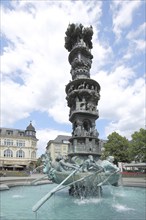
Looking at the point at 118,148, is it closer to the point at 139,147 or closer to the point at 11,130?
the point at 139,147

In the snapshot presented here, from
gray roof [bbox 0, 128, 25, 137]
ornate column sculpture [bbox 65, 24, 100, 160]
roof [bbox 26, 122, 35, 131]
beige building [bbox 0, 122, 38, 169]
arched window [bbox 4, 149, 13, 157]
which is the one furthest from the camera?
roof [bbox 26, 122, 35, 131]

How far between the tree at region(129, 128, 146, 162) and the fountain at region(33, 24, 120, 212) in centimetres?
2719

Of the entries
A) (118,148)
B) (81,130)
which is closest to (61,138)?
(118,148)

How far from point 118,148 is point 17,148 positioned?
40013 mm

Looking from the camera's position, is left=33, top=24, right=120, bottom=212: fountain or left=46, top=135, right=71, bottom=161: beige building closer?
left=33, top=24, right=120, bottom=212: fountain

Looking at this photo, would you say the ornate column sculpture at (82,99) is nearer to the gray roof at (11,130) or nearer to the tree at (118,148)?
the tree at (118,148)

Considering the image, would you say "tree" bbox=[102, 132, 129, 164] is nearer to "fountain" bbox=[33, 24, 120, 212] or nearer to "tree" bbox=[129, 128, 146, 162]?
"tree" bbox=[129, 128, 146, 162]

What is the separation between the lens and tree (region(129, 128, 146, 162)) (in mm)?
47275

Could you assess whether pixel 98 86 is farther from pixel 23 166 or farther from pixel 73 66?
pixel 23 166

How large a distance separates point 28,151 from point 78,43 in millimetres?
58905

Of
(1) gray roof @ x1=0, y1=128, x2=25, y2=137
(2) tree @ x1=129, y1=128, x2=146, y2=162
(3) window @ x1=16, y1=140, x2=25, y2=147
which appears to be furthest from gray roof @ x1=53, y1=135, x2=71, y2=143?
(2) tree @ x1=129, y1=128, x2=146, y2=162

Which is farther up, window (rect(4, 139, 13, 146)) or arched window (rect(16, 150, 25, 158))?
window (rect(4, 139, 13, 146))

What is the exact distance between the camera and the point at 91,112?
22.9m

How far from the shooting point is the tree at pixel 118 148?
50.8 meters
